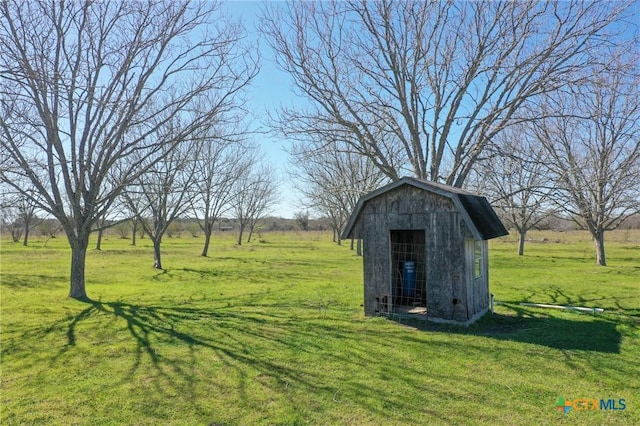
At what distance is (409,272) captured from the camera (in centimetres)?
1007

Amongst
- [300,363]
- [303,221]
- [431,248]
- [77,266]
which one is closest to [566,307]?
[431,248]

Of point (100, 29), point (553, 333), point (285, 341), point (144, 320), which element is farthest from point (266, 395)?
point (100, 29)

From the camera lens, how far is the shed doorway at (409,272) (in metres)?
9.96

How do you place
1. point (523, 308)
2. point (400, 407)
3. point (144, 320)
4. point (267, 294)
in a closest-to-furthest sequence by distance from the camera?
point (400, 407) < point (144, 320) < point (523, 308) < point (267, 294)

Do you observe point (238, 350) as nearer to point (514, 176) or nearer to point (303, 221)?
point (514, 176)

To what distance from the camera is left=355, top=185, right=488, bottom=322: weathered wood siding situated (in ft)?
27.3

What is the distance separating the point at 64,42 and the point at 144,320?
7.80 m

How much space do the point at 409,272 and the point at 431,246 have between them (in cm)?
167

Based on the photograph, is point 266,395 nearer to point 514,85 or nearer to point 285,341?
point 285,341

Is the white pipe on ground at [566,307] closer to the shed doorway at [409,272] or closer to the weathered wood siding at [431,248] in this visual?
the weathered wood siding at [431,248]

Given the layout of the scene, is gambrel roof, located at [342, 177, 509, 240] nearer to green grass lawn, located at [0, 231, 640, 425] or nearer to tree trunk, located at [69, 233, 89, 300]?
green grass lawn, located at [0, 231, 640, 425]

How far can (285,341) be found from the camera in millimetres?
7113

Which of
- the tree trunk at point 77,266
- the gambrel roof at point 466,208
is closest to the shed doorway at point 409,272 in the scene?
the gambrel roof at point 466,208

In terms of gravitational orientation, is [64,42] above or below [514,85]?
above
